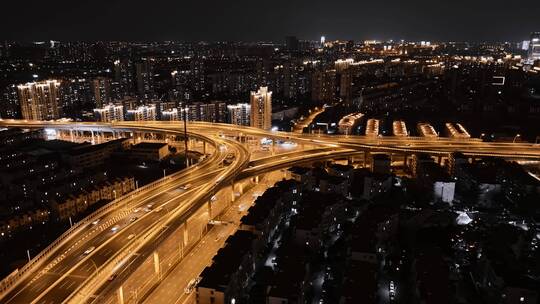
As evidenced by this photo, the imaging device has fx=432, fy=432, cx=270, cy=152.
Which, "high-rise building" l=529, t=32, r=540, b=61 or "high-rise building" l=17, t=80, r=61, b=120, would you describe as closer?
"high-rise building" l=17, t=80, r=61, b=120

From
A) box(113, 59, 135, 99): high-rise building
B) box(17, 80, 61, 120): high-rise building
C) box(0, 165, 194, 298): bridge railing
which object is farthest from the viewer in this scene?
box(113, 59, 135, 99): high-rise building

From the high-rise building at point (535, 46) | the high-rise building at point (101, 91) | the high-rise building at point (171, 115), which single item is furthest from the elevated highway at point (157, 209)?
the high-rise building at point (535, 46)

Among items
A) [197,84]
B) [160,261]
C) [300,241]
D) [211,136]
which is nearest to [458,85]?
[197,84]

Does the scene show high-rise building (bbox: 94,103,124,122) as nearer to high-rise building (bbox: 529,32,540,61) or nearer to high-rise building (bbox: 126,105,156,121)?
high-rise building (bbox: 126,105,156,121)

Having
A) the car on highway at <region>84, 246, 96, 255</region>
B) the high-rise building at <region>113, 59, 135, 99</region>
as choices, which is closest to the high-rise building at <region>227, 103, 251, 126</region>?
the high-rise building at <region>113, 59, 135, 99</region>

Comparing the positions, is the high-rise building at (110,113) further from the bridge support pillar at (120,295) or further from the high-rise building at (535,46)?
the high-rise building at (535,46)
